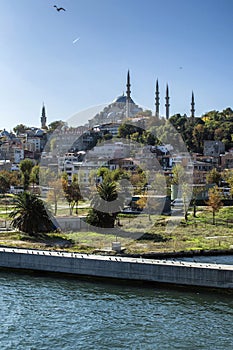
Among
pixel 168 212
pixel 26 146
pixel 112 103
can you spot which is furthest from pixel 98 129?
pixel 168 212

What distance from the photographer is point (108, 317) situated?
31.1 feet

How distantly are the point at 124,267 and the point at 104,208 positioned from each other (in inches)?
296

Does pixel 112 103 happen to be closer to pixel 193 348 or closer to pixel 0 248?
pixel 0 248

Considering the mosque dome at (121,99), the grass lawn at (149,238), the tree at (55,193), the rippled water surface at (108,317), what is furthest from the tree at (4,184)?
the mosque dome at (121,99)

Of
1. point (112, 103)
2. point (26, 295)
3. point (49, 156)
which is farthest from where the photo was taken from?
point (112, 103)

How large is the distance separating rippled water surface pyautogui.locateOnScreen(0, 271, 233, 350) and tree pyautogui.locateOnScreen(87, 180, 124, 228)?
7411 millimetres

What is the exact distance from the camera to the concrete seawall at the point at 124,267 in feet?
38.1

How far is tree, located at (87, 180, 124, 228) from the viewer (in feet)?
64.6

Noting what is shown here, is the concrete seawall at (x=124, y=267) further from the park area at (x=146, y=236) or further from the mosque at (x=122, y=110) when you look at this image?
the mosque at (x=122, y=110)

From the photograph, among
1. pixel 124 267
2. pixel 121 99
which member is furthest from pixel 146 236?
pixel 121 99

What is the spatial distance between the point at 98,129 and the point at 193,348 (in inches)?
1874

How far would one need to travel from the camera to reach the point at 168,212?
24.5 m

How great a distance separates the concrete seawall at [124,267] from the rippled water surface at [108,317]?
0.39 m

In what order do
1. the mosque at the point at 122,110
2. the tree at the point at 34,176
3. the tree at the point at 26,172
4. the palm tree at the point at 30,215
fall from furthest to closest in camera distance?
the mosque at the point at 122,110 → the tree at the point at 26,172 → the tree at the point at 34,176 → the palm tree at the point at 30,215
